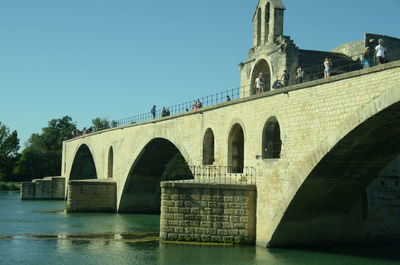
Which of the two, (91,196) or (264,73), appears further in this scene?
(91,196)

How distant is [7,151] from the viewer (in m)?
82.3

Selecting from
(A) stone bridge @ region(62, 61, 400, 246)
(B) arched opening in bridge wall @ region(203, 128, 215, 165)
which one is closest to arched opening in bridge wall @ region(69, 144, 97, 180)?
(A) stone bridge @ region(62, 61, 400, 246)

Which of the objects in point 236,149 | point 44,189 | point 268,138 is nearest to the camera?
point 268,138

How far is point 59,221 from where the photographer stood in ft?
96.7

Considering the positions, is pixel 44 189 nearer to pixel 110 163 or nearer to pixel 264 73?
pixel 110 163

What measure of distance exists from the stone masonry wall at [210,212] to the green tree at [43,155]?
65.8 metres

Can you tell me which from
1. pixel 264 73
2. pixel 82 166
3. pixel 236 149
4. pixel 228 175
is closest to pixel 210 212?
pixel 228 175

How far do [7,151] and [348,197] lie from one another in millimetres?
72576

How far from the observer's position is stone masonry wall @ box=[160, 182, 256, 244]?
62.3 ft

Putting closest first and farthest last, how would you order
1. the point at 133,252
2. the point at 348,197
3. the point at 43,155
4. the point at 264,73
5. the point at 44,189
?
the point at 133,252
the point at 348,197
the point at 264,73
the point at 44,189
the point at 43,155

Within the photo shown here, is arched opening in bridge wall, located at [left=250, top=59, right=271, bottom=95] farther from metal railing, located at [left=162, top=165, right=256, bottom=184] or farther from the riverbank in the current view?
the riverbank

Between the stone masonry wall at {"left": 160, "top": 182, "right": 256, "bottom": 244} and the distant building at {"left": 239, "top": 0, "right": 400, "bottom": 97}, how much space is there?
23.9ft

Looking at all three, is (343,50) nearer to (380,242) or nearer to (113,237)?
(380,242)

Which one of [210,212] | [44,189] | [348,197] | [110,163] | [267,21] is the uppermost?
→ [267,21]
